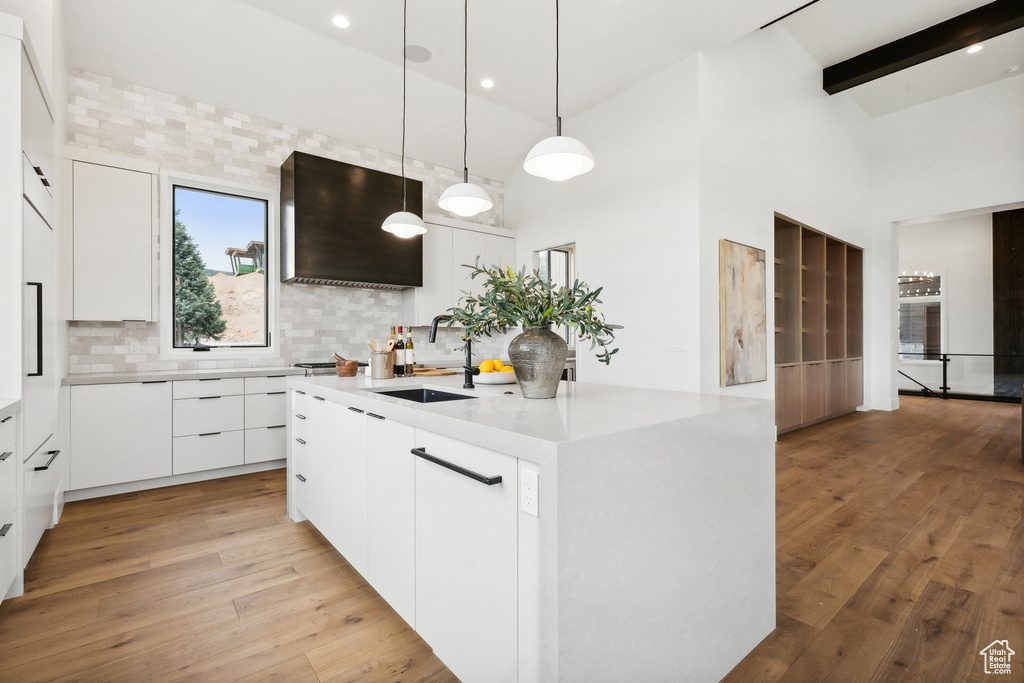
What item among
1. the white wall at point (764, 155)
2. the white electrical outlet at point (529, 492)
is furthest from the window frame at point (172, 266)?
the white electrical outlet at point (529, 492)

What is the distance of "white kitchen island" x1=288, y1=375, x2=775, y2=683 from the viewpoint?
3.53 feet

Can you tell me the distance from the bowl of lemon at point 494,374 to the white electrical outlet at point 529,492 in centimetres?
126

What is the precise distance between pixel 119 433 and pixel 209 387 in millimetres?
602

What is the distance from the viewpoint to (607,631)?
44.9 inches

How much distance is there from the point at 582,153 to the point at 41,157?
2686 millimetres

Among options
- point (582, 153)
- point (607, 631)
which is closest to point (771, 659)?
point (607, 631)

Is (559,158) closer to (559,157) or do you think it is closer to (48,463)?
(559,157)

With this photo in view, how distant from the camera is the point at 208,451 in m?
3.64

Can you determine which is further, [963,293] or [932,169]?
[963,293]

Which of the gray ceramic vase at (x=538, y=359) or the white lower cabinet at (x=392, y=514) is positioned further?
the gray ceramic vase at (x=538, y=359)

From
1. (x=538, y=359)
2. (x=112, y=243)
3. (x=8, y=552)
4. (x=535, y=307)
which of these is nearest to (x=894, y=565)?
(x=538, y=359)

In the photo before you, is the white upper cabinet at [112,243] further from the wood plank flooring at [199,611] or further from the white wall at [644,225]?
the white wall at [644,225]

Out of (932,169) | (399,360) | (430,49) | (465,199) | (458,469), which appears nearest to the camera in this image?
(458,469)

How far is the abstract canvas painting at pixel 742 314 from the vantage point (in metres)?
4.25
